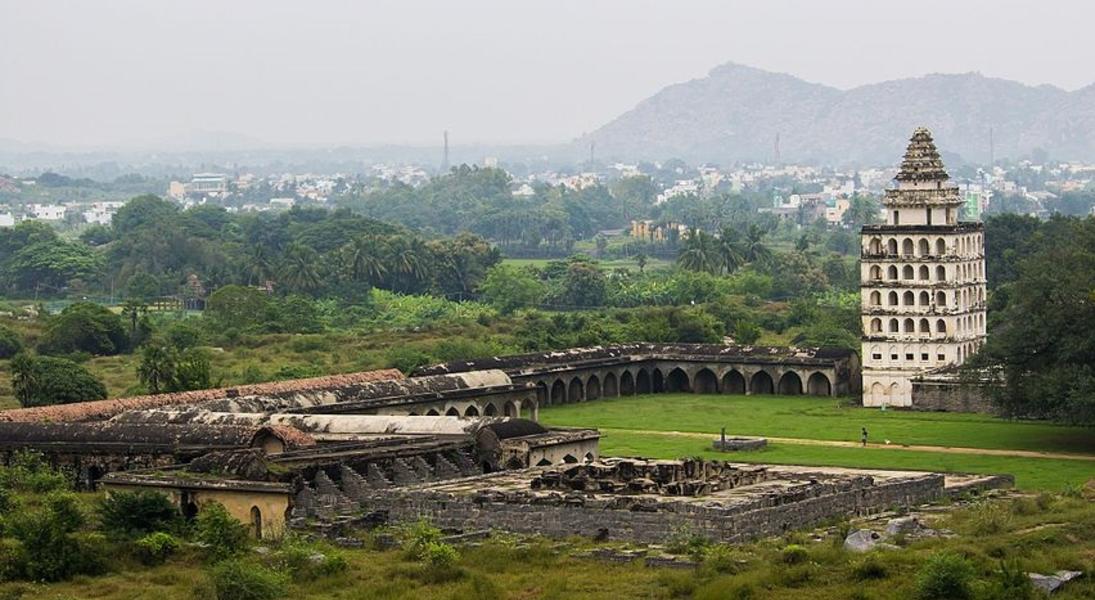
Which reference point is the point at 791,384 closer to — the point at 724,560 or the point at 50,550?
the point at 724,560

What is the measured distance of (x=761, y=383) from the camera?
92.5 meters

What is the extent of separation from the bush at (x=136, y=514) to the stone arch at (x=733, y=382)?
1721 inches

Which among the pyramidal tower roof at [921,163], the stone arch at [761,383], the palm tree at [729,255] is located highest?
the pyramidal tower roof at [921,163]

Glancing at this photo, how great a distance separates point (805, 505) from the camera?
2020 inches

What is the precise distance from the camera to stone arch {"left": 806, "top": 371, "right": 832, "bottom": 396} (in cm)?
9081

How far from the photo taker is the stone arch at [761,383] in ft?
302

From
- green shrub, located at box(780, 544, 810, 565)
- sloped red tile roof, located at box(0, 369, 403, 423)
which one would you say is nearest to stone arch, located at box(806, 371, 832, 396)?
sloped red tile roof, located at box(0, 369, 403, 423)

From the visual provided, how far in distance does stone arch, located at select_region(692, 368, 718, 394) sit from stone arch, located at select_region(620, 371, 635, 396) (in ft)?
7.77

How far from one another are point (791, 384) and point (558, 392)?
9.27 meters

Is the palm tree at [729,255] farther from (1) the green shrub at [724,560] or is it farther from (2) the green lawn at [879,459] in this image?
(1) the green shrub at [724,560]

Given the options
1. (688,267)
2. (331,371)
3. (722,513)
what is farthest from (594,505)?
(688,267)

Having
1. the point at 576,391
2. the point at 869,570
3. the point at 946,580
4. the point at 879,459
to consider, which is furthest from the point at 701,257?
the point at 946,580

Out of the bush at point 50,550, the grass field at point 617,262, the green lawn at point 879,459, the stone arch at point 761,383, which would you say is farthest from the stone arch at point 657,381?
the grass field at point 617,262

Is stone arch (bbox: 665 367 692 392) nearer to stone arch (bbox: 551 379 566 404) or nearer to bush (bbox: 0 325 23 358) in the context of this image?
stone arch (bbox: 551 379 566 404)
